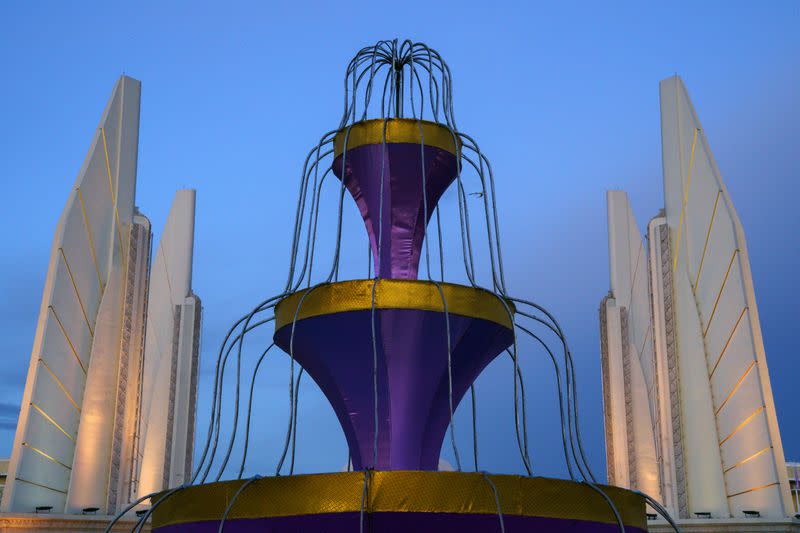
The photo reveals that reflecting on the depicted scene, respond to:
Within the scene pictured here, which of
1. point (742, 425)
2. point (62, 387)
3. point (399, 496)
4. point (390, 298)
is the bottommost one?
point (399, 496)

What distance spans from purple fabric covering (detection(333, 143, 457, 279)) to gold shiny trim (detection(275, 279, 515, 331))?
1289mm

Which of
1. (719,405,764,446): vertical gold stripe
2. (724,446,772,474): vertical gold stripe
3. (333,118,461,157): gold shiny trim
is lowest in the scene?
(724,446,772,474): vertical gold stripe

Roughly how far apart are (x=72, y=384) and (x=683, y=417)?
1155 centimetres

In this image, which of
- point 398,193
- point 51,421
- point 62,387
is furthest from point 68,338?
point 398,193

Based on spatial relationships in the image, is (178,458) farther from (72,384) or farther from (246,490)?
(246,490)

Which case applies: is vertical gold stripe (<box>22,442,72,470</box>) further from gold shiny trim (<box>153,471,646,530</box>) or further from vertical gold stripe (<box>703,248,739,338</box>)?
vertical gold stripe (<box>703,248,739,338</box>)

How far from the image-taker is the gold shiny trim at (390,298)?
8.49m

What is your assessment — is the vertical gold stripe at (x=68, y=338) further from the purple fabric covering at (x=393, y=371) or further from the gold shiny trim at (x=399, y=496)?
the gold shiny trim at (x=399, y=496)

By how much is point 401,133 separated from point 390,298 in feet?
6.86

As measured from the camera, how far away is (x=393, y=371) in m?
8.75

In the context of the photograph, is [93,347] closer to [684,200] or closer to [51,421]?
[51,421]

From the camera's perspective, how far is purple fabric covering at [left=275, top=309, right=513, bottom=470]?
8.62 m

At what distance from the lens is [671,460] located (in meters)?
20.6

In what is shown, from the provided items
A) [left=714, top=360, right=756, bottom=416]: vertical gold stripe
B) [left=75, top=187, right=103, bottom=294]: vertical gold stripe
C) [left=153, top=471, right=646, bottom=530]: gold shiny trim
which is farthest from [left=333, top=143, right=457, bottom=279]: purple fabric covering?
[left=75, top=187, right=103, bottom=294]: vertical gold stripe
